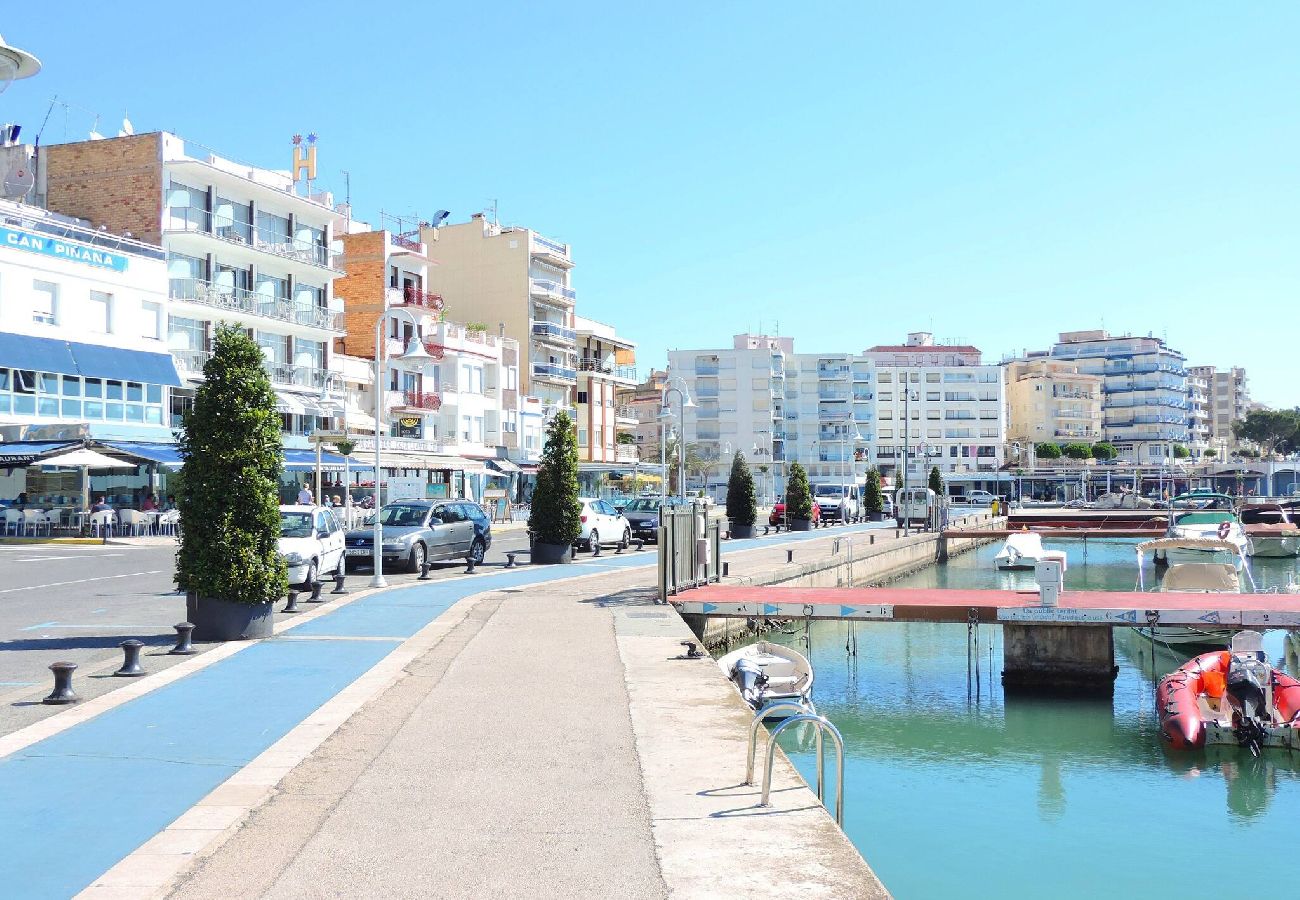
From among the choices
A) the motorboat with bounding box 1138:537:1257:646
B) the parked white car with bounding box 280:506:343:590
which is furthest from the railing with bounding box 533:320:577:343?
the parked white car with bounding box 280:506:343:590

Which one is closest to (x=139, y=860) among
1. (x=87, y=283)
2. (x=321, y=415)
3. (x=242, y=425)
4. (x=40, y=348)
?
(x=242, y=425)

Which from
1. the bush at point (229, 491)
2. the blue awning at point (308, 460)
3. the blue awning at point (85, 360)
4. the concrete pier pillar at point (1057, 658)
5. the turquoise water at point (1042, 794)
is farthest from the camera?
the blue awning at point (308, 460)

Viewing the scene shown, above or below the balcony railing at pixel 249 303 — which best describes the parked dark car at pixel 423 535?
below

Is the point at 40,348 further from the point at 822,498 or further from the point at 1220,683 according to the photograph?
the point at 822,498

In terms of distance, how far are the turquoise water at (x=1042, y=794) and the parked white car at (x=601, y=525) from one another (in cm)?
1357

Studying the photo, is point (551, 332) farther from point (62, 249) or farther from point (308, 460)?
point (62, 249)

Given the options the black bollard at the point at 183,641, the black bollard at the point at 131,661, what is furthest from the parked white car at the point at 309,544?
the black bollard at the point at 131,661

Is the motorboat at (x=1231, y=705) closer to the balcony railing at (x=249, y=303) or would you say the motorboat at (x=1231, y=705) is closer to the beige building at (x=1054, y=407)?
the balcony railing at (x=249, y=303)

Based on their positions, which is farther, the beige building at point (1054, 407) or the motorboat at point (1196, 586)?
the beige building at point (1054, 407)

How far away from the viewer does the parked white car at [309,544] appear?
866 inches

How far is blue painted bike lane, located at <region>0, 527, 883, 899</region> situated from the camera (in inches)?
264

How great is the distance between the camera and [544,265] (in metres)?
84.1

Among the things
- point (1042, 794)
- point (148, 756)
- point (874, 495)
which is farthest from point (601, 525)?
point (874, 495)

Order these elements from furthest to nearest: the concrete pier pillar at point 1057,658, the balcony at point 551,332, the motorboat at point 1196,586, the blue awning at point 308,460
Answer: the balcony at point 551,332, the blue awning at point 308,460, the motorboat at point 1196,586, the concrete pier pillar at point 1057,658
